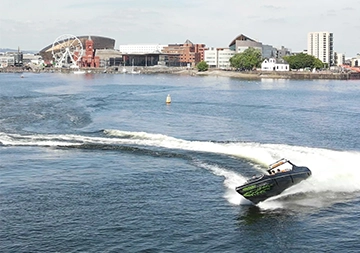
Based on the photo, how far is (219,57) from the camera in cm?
18088

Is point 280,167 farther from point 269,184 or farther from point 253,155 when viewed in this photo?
point 253,155

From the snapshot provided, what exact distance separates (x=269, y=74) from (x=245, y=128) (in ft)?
335

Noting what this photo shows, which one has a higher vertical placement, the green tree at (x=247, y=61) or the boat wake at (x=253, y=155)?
the green tree at (x=247, y=61)

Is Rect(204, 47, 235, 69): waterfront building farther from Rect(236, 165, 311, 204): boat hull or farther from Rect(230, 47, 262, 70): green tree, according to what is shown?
Rect(236, 165, 311, 204): boat hull

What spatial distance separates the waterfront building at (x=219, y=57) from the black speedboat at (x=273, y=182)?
533 feet

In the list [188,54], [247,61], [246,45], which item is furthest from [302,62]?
[188,54]

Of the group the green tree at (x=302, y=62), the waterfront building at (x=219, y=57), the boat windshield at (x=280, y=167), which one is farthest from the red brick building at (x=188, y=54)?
the boat windshield at (x=280, y=167)

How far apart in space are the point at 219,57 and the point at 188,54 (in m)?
13.0

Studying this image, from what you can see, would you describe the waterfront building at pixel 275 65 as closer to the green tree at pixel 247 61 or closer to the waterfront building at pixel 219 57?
the green tree at pixel 247 61

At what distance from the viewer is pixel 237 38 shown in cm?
18425

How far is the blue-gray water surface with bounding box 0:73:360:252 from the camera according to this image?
14.1 metres

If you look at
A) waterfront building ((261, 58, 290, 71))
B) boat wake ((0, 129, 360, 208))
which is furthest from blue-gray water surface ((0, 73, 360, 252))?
waterfront building ((261, 58, 290, 71))

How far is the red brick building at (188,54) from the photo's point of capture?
188250 millimetres

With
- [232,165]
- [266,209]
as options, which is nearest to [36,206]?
[266,209]
